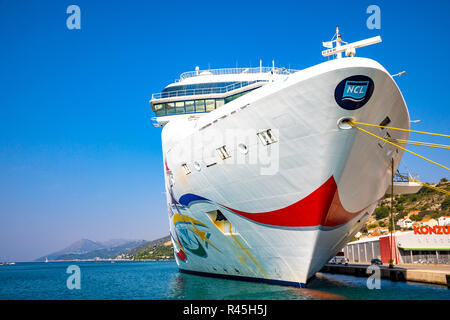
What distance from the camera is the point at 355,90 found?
9117 millimetres

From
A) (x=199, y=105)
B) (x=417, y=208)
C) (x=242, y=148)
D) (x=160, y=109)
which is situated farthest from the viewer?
(x=417, y=208)

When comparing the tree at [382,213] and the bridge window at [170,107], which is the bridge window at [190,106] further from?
the tree at [382,213]

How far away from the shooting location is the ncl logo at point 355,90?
904 cm

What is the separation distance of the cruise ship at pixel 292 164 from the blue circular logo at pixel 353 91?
24mm

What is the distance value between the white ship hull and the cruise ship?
29mm

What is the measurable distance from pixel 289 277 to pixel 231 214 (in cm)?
263

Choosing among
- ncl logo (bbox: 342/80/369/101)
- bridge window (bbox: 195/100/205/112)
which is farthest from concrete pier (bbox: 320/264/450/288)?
bridge window (bbox: 195/100/205/112)

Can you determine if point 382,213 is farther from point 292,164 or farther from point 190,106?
point 292,164

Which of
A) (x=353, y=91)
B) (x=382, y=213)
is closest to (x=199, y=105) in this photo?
(x=353, y=91)

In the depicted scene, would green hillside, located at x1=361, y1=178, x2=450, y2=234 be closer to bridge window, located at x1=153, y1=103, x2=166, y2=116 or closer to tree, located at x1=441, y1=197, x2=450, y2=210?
tree, located at x1=441, y1=197, x2=450, y2=210

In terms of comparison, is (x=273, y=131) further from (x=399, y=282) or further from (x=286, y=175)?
(x=399, y=282)

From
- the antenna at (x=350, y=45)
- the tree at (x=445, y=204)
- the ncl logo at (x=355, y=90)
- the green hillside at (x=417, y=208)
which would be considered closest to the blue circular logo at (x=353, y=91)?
the ncl logo at (x=355, y=90)

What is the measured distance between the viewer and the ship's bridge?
1761 centimetres

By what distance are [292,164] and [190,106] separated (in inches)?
353
